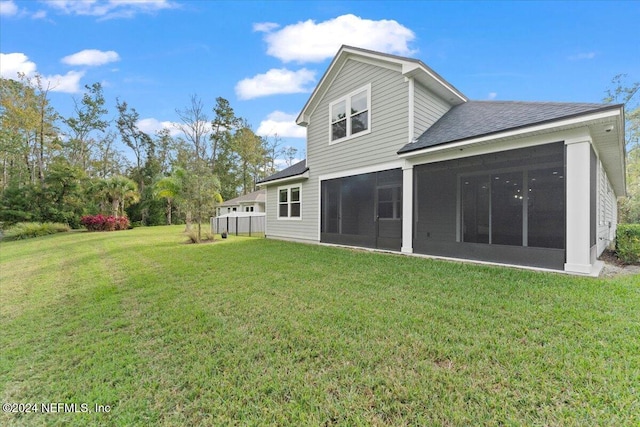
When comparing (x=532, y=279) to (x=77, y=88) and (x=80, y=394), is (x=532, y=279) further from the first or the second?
(x=77, y=88)

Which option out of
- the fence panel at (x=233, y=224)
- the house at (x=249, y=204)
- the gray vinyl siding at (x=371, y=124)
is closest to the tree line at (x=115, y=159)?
the fence panel at (x=233, y=224)

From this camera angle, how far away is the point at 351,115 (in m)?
9.58

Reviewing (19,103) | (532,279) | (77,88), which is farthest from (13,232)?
(532,279)

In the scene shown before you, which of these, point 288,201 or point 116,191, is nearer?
point 288,201

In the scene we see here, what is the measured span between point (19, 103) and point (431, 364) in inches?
1296

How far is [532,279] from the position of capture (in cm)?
490

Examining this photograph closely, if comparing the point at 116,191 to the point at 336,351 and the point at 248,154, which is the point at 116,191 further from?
the point at 336,351

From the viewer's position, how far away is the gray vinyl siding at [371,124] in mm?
8094

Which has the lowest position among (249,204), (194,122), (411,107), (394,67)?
(249,204)

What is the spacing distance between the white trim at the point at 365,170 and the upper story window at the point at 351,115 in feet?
3.88

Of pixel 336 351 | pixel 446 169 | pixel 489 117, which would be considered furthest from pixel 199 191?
pixel 336 351

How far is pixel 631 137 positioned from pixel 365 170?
22.4 m

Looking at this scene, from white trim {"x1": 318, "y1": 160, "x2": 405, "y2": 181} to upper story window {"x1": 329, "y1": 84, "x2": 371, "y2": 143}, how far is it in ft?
3.88

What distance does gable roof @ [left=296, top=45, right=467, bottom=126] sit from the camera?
7.61 metres
